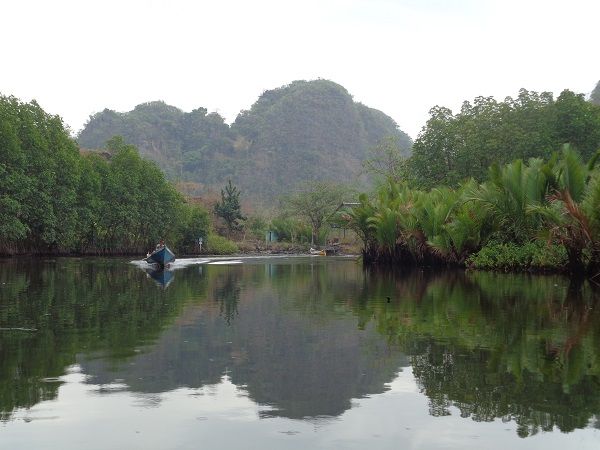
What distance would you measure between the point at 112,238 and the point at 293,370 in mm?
43669

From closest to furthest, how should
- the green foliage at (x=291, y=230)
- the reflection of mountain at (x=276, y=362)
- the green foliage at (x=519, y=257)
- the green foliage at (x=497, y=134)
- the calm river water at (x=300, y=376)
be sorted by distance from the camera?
the calm river water at (x=300, y=376) < the reflection of mountain at (x=276, y=362) < the green foliage at (x=519, y=257) < the green foliage at (x=497, y=134) < the green foliage at (x=291, y=230)

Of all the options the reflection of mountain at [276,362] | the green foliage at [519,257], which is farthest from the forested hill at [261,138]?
the reflection of mountain at [276,362]

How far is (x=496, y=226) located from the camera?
23.6m

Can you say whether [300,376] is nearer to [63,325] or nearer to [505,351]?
[505,351]

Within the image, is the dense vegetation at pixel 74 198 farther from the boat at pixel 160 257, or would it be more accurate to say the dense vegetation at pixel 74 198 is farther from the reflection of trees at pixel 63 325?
the reflection of trees at pixel 63 325

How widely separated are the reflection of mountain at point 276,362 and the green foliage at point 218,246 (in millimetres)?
44427

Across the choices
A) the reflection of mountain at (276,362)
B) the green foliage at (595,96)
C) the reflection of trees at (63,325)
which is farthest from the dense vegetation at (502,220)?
the green foliage at (595,96)

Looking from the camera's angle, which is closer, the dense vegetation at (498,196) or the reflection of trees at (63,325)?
the reflection of trees at (63,325)

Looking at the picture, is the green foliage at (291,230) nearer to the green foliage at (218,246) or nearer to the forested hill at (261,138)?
the green foliage at (218,246)

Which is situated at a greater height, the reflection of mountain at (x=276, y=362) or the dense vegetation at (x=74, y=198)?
the dense vegetation at (x=74, y=198)

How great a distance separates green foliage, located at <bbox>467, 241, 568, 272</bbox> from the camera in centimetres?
2038

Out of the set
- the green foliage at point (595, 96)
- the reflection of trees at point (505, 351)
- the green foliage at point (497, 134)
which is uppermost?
the green foliage at point (595, 96)

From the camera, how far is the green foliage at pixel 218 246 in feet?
179

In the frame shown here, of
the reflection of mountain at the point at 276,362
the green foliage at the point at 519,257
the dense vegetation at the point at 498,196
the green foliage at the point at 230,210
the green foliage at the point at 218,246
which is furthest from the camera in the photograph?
the green foliage at the point at 230,210
